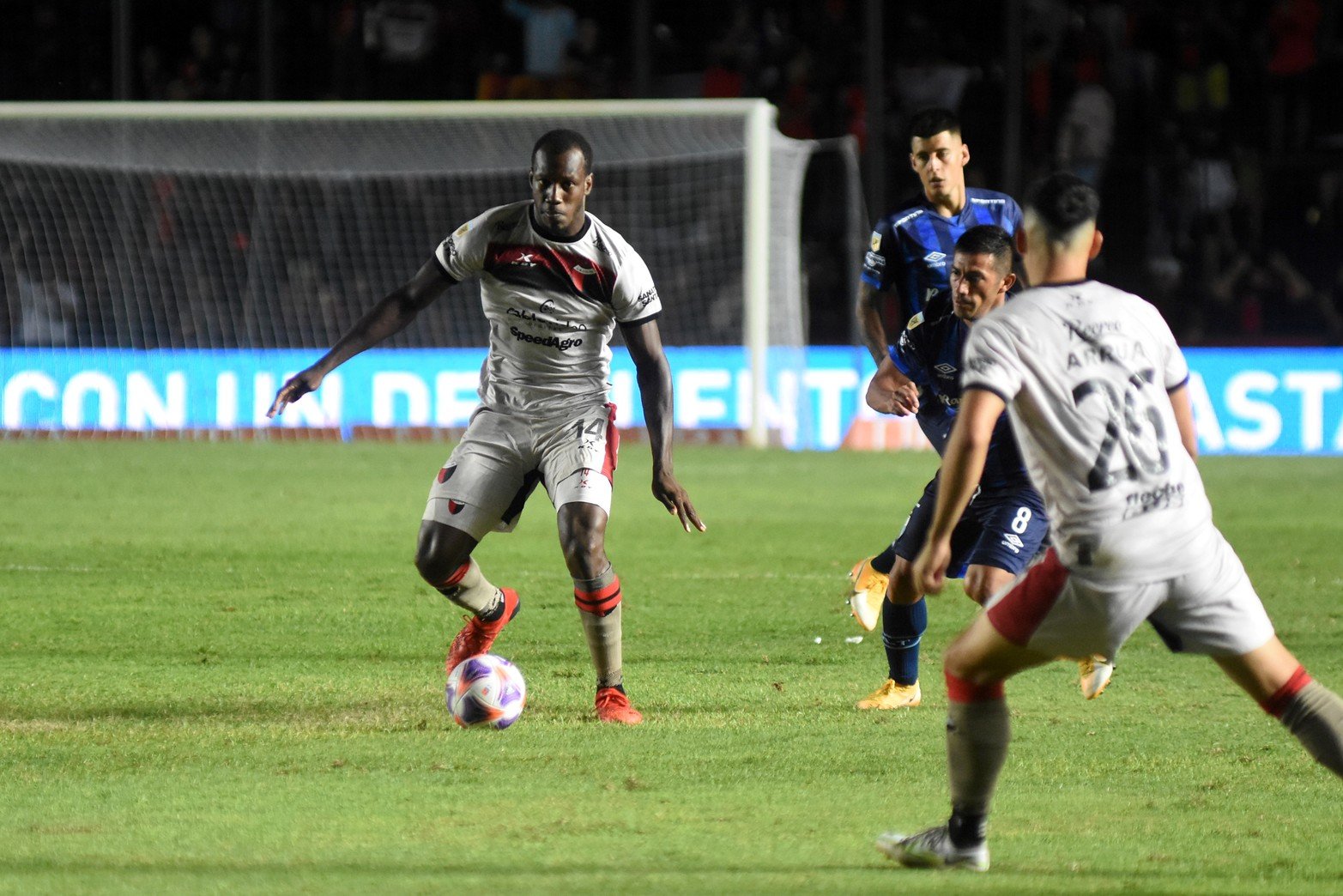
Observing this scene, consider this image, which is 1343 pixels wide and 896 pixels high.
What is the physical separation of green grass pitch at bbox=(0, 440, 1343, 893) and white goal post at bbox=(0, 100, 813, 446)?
7437 mm

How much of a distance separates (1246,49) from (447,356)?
10.2 m

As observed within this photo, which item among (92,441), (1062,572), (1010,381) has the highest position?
(1010,381)

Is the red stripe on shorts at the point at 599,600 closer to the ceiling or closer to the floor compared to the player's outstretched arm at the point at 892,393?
closer to the floor

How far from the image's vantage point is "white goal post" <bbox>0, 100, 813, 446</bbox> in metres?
18.5

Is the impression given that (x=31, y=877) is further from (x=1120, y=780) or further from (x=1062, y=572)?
(x=1120, y=780)

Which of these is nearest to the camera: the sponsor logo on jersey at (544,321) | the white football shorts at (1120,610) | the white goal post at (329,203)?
the white football shorts at (1120,610)

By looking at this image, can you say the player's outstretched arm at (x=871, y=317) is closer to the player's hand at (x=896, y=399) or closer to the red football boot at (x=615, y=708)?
the player's hand at (x=896, y=399)

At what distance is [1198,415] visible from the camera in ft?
58.0

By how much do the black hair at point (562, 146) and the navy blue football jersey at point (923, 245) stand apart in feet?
4.20

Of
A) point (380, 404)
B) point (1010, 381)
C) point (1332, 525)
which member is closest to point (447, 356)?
point (380, 404)


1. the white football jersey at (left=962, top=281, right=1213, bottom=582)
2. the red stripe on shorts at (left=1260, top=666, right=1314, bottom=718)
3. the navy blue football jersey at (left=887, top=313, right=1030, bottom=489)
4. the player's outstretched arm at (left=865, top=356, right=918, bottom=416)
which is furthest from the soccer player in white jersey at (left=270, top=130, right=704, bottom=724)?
the red stripe on shorts at (left=1260, top=666, right=1314, bottom=718)

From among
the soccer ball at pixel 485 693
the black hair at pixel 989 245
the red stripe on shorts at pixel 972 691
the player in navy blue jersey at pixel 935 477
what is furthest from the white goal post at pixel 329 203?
the red stripe on shorts at pixel 972 691

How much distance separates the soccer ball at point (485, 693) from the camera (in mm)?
5973

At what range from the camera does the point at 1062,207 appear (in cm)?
408
